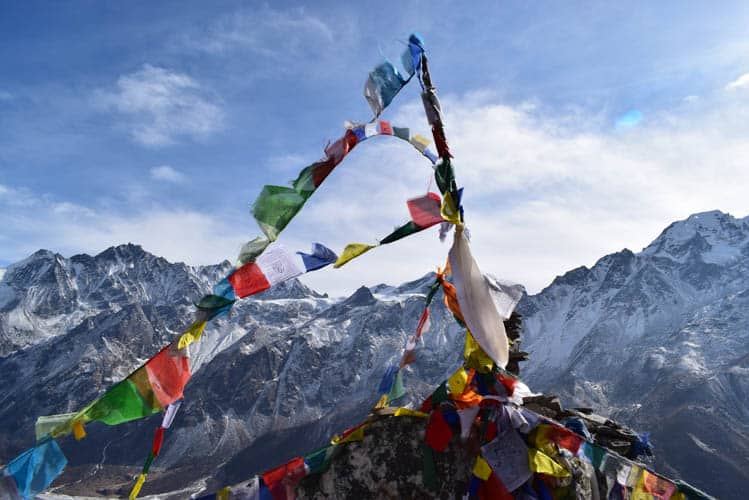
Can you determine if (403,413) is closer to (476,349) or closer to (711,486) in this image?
(476,349)

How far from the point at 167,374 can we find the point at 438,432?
3137mm

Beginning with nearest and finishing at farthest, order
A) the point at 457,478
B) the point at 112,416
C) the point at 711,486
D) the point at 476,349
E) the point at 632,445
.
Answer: the point at 112,416 → the point at 457,478 → the point at 476,349 → the point at 632,445 → the point at 711,486

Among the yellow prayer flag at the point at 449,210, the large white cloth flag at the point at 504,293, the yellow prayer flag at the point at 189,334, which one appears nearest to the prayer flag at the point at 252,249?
the yellow prayer flag at the point at 189,334

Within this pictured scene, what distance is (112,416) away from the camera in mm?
6285

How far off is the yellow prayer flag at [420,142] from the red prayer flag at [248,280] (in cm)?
252

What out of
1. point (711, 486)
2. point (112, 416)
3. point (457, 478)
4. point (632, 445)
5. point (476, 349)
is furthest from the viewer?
point (711, 486)

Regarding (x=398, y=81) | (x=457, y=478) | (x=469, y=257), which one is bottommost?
(x=457, y=478)

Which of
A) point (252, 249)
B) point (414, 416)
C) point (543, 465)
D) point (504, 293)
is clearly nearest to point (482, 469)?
point (543, 465)

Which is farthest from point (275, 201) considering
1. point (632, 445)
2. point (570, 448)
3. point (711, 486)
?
point (711, 486)

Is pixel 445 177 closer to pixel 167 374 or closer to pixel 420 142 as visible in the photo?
pixel 420 142

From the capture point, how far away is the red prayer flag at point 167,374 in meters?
6.54

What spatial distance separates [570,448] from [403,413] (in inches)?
80.2

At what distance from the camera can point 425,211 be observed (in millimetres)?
6945

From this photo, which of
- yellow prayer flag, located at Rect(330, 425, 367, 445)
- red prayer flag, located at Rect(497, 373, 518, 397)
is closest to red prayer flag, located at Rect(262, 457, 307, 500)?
yellow prayer flag, located at Rect(330, 425, 367, 445)
